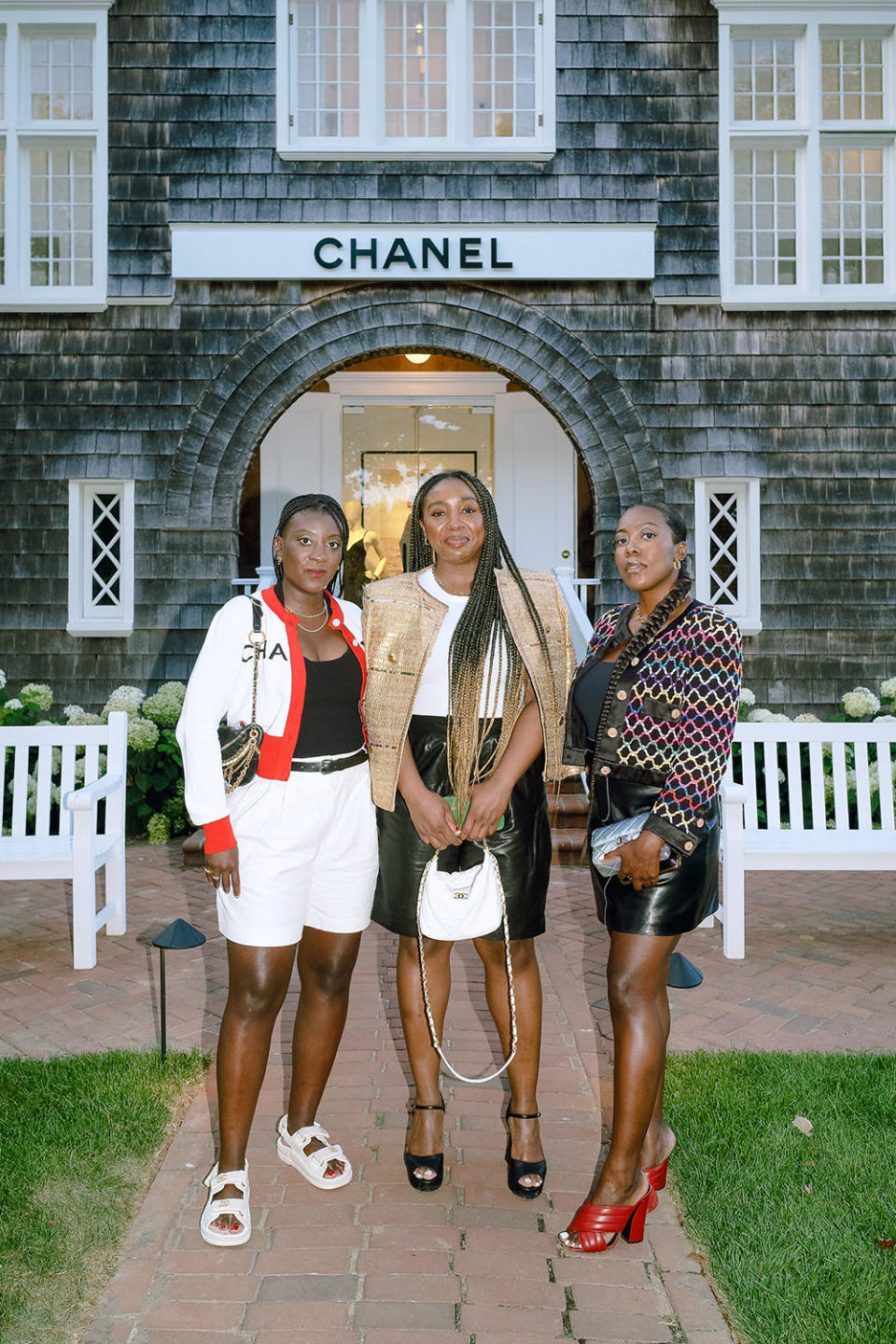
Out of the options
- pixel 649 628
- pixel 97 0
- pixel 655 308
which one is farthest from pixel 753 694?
pixel 97 0

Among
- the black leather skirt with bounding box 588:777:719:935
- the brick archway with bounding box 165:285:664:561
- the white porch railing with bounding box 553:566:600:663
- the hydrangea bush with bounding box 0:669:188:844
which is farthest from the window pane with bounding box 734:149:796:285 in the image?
the black leather skirt with bounding box 588:777:719:935

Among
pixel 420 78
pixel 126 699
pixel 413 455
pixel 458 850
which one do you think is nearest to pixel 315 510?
pixel 458 850

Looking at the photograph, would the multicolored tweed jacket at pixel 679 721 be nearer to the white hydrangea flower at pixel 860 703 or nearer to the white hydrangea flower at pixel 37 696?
the white hydrangea flower at pixel 860 703

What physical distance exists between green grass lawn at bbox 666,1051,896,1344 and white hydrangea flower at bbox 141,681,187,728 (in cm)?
506

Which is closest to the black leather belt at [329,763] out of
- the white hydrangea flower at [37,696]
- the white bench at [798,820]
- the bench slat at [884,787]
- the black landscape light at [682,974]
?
the black landscape light at [682,974]

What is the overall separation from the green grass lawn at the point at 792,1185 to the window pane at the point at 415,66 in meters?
7.57

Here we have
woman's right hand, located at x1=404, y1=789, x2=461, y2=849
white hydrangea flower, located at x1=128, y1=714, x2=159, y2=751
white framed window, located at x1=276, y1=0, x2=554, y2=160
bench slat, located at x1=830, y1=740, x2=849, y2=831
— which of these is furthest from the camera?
white framed window, located at x1=276, y1=0, x2=554, y2=160

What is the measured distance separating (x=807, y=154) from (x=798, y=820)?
5961mm

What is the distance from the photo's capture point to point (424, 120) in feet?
27.5

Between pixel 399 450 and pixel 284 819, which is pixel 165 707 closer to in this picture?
pixel 399 450

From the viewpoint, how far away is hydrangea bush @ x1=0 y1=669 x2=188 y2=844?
7352 mm

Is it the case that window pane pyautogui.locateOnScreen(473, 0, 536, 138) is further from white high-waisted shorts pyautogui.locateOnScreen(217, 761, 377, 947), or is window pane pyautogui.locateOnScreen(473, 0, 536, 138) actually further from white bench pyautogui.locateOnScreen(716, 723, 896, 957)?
white high-waisted shorts pyautogui.locateOnScreen(217, 761, 377, 947)

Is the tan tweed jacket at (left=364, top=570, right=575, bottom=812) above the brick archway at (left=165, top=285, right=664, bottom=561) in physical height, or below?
below

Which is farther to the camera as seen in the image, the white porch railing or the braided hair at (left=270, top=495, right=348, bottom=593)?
the white porch railing
